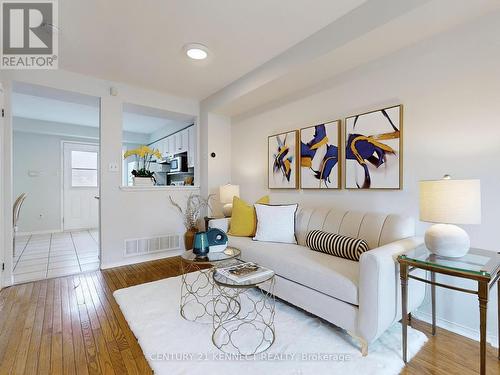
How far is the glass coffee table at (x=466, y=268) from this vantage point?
1226mm

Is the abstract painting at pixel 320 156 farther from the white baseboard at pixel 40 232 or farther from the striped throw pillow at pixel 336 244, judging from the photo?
the white baseboard at pixel 40 232

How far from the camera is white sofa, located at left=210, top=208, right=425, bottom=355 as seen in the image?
1.45 metres

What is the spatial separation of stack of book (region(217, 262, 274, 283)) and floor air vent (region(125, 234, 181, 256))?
2.12m

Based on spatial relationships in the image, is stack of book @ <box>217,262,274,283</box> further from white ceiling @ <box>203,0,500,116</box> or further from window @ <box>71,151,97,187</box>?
window @ <box>71,151,97,187</box>

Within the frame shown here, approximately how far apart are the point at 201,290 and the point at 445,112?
2.51m

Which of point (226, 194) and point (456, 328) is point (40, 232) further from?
point (456, 328)

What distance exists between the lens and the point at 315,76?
2502 mm

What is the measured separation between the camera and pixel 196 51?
238 cm

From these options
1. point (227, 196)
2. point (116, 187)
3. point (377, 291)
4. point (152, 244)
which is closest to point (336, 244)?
point (377, 291)

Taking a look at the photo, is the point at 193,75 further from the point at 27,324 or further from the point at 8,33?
the point at 27,324

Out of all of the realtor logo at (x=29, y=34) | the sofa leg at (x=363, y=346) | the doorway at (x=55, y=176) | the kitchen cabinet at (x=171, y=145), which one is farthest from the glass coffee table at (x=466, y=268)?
the kitchen cabinet at (x=171, y=145)

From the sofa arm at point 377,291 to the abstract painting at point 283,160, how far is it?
152 centimetres

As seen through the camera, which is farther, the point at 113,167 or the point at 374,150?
the point at 113,167

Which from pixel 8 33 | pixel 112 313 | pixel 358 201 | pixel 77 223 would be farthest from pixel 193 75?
pixel 77 223
